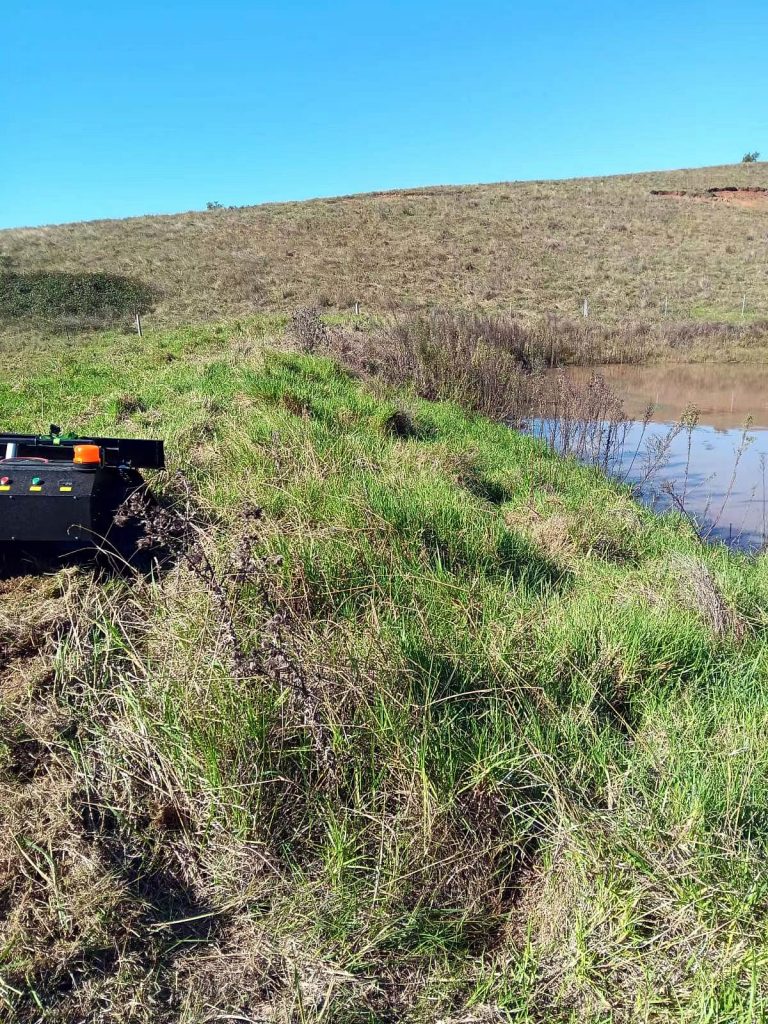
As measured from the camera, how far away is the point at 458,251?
3023 centimetres

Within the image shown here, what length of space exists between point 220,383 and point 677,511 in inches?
192

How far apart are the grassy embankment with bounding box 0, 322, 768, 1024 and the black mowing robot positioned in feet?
0.68

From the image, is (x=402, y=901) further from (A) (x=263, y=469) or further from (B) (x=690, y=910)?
(A) (x=263, y=469)

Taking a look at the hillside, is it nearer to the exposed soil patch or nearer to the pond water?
the exposed soil patch

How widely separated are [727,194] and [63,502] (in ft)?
150

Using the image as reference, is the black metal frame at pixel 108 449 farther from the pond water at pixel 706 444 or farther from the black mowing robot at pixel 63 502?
the pond water at pixel 706 444

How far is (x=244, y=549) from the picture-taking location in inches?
99.3

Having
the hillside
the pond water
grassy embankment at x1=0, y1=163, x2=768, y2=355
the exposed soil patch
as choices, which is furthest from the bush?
the exposed soil patch

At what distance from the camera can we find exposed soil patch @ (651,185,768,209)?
122 feet

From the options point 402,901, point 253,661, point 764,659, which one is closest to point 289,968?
point 402,901

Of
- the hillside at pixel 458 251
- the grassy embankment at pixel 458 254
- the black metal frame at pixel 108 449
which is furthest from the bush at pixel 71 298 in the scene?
the black metal frame at pixel 108 449

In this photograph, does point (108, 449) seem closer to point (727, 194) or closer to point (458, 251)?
point (458, 251)

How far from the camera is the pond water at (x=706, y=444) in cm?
640

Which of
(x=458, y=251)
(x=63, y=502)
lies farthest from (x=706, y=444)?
(x=458, y=251)
